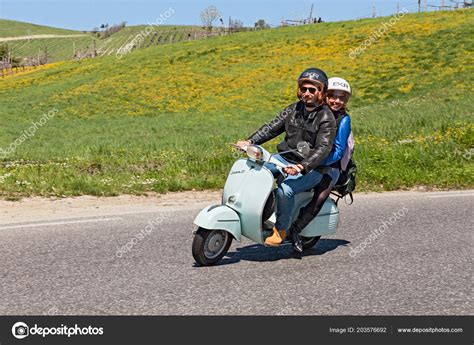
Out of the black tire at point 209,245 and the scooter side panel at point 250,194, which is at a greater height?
the scooter side panel at point 250,194

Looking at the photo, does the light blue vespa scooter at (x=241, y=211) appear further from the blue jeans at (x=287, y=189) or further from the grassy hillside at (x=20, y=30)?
the grassy hillside at (x=20, y=30)

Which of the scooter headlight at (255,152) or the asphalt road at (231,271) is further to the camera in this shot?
the scooter headlight at (255,152)

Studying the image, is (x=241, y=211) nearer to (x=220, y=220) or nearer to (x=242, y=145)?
(x=220, y=220)

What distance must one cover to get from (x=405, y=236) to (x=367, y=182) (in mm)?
3822

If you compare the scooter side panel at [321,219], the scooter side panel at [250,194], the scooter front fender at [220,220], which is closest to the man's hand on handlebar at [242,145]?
the scooter side panel at [250,194]

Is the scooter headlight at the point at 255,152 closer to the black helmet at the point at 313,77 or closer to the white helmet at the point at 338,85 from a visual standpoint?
the black helmet at the point at 313,77

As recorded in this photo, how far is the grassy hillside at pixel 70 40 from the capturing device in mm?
136250

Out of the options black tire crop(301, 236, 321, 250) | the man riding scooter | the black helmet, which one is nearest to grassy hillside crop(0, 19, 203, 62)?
black tire crop(301, 236, 321, 250)

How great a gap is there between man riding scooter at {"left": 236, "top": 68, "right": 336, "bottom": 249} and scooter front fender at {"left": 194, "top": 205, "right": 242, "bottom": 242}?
0.36 meters

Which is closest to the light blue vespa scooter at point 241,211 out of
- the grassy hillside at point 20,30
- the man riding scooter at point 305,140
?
the man riding scooter at point 305,140

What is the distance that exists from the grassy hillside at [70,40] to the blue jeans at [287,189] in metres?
124

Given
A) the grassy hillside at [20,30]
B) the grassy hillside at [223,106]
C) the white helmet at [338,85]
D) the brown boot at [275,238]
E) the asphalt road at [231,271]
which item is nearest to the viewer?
the asphalt road at [231,271]

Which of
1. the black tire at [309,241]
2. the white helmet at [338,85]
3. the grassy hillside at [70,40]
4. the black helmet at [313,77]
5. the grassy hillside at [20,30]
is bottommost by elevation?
the black tire at [309,241]

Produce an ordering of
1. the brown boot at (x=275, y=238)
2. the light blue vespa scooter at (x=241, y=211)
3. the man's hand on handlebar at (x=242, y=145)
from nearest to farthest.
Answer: the light blue vespa scooter at (x=241, y=211) → the man's hand on handlebar at (x=242, y=145) → the brown boot at (x=275, y=238)
